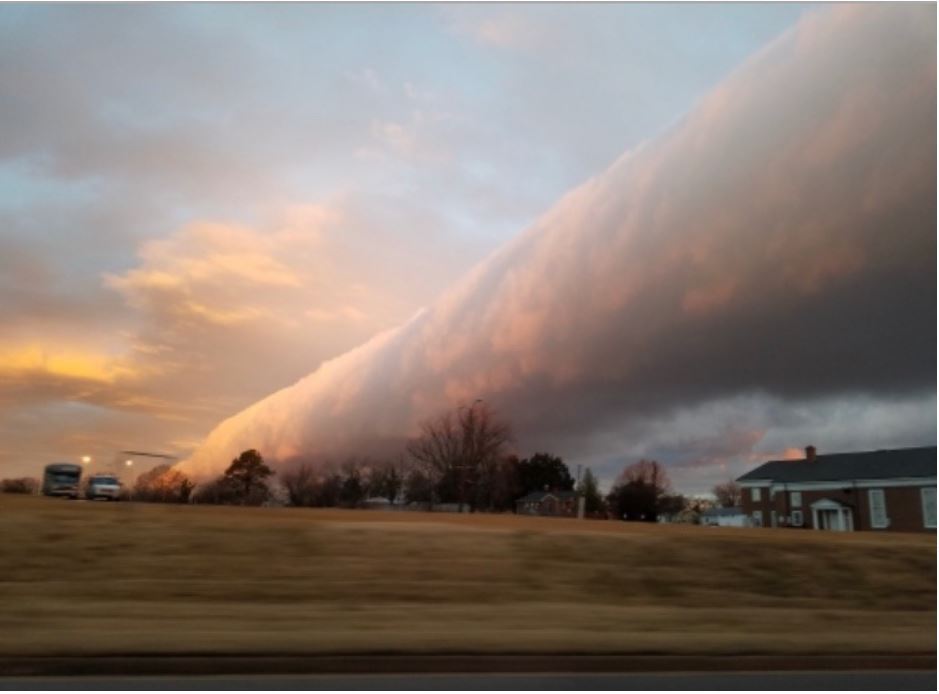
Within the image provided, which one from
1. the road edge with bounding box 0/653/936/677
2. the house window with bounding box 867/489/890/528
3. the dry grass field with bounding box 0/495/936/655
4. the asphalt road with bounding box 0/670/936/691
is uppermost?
the house window with bounding box 867/489/890/528

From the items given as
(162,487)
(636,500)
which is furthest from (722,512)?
(162,487)

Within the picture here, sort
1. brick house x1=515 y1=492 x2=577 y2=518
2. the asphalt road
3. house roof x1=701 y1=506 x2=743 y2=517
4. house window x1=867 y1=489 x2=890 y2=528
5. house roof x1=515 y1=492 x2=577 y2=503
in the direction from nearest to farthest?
the asphalt road < house window x1=867 y1=489 x2=890 y2=528 < house roof x1=701 y1=506 x2=743 y2=517 < brick house x1=515 y1=492 x2=577 y2=518 < house roof x1=515 y1=492 x2=577 y2=503

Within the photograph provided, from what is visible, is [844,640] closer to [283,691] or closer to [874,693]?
[874,693]

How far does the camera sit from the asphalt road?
9.60 metres

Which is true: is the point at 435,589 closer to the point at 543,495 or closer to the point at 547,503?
the point at 547,503

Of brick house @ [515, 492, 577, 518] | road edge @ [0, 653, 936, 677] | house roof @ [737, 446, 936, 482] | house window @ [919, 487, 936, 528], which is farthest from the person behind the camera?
brick house @ [515, 492, 577, 518]

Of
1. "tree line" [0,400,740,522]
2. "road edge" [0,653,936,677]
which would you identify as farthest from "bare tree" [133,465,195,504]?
"road edge" [0,653,936,677]

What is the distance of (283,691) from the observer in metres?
9.32

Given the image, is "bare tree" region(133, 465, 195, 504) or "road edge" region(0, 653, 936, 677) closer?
"road edge" region(0, 653, 936, 677)

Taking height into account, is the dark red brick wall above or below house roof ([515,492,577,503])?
below

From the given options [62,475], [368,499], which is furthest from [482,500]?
[62,475]

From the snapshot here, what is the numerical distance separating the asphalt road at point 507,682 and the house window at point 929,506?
61821 millimetres

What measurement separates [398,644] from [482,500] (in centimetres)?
10423

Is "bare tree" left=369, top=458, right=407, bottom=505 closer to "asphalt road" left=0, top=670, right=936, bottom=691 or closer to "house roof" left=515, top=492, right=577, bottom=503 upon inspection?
"house roof" left=515, top=492, right=577, bottom=503
